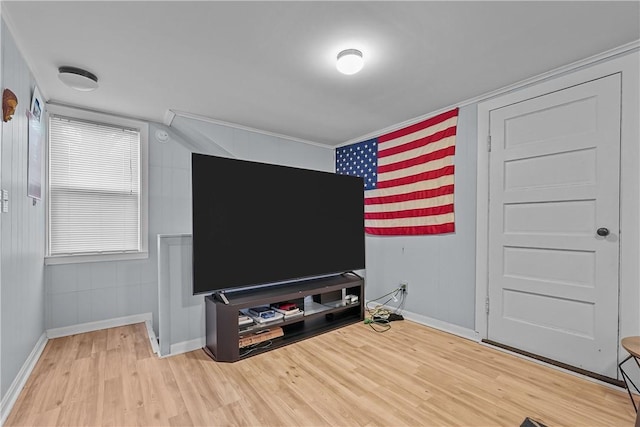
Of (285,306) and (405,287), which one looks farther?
(405,287)

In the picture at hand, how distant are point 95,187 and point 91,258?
2.41ft

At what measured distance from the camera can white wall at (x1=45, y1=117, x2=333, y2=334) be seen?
294 cm

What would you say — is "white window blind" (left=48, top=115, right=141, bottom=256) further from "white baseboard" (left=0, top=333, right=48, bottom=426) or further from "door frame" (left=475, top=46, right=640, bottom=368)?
"door frame" (left=475, top=46, right=640, bottom=368)

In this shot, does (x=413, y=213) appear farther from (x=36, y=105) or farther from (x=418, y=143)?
(x=36, y=105)

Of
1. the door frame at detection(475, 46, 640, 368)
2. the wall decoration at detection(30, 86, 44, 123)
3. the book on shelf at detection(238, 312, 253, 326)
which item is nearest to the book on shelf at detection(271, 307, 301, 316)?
the book on shelf at detection(238, 312, 253, 326)

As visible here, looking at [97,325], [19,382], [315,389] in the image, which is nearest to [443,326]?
[315,389]

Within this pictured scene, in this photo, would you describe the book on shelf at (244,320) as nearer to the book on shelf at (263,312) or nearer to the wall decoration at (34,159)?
the book on shelf at (263,312)

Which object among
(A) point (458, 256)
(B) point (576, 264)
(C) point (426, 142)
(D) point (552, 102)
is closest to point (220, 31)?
(C) point (426, 142)

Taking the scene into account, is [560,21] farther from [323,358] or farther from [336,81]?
[323,358]

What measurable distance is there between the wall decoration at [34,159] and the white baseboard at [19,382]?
1219 mm

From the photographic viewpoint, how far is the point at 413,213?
3.35 meters

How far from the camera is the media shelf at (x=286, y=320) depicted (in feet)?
7.68

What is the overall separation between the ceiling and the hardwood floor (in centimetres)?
226

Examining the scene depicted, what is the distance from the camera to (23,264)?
211 cm
